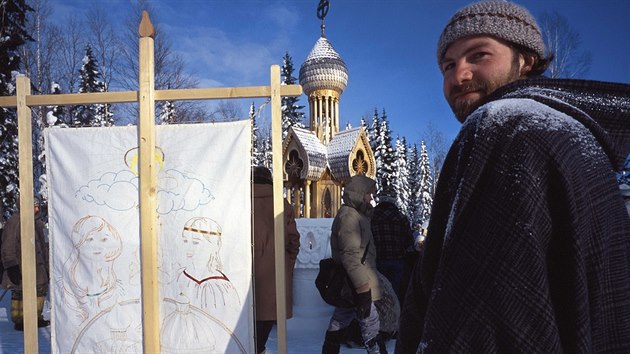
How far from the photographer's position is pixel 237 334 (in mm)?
3590

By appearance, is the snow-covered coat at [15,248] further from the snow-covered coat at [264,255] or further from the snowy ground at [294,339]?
the snow-covered coat at [264,255]

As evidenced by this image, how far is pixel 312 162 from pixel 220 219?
12458 mm

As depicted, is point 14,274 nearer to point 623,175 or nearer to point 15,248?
point 15,248

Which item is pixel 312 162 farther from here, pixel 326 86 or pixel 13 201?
pixel 13 201

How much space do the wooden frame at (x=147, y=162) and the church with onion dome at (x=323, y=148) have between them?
11.4m

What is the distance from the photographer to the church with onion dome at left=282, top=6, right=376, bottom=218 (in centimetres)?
1614

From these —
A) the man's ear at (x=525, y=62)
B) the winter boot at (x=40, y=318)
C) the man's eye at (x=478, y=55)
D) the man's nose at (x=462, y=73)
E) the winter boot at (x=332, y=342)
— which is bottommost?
the winter boot at (x=40, y=318)

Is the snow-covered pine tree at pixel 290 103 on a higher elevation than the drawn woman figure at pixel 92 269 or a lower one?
higher

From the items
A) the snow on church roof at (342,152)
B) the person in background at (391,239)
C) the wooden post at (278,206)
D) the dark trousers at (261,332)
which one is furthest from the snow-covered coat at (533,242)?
the snow on church roof at (342,152)

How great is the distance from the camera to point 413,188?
48.5m

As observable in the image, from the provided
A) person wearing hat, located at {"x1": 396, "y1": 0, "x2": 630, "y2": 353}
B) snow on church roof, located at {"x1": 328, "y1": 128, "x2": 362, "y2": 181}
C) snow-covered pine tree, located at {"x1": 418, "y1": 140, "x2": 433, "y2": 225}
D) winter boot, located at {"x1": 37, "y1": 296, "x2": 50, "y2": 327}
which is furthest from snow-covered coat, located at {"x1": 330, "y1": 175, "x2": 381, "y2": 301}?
snow-covered pine tree, located at {"x1": 418, "y1": 140, "x2": 433, "y2": 225}

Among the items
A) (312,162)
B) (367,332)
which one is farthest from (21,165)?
(312,162)

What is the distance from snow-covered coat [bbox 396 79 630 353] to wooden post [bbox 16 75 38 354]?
167 inches

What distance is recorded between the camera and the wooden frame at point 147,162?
3.57 meters
